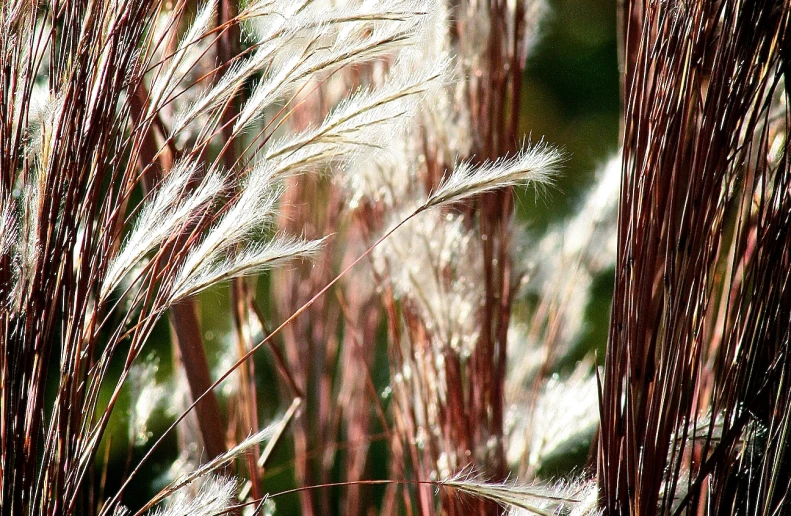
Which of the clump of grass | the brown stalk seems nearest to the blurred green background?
the brown stalk

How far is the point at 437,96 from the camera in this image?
0.56m

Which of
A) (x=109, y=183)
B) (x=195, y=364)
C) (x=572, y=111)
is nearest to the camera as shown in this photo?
(x=109, y=183)

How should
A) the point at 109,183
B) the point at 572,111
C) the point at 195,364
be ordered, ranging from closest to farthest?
the point at 109,183 → the point at 195,364 → the point at 572,111

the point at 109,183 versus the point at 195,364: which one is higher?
the point at 109,183

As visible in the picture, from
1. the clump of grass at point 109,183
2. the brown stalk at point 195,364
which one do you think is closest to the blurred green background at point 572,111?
the brown stalk at point 195,364

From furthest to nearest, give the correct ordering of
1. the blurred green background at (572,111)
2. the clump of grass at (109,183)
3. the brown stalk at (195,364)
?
the blurred green background at (572,111) < the brown stalk at (195,364) < the clump of grass at (109,183)

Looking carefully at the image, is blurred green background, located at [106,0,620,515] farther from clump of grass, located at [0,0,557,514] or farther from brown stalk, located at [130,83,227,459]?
clump of grass, located at [0,0,557,514]

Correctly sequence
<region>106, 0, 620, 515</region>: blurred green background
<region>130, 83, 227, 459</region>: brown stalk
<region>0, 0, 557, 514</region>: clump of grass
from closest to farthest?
<region>0, 0, 557, 514</region>: clump of grass < <region>130, 83, 227, 459</region>: brown stalk < <region>106, 0, 620, 515</region>: blurred green background

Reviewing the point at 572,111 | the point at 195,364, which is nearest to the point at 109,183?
the point at 195,364

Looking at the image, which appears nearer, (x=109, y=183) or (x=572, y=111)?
(x=109, y=183)

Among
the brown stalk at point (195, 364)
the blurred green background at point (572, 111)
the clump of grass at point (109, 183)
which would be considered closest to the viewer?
the clump of grass at point (109, 183)

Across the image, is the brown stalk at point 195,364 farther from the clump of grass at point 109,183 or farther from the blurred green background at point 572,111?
the blurred green background at point 572,111

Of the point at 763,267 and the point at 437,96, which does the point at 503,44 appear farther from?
the point at 763,267

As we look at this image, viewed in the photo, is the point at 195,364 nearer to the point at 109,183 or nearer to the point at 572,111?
the point at 109,183
